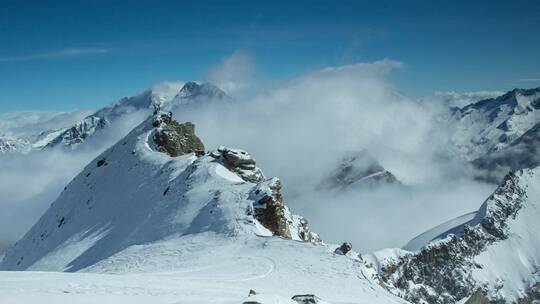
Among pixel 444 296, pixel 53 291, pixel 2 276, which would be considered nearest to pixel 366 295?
pixel 53 291

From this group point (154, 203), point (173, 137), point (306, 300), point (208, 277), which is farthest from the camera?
point (173, 137)

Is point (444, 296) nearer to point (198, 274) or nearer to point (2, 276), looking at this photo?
A: point (198, 274)

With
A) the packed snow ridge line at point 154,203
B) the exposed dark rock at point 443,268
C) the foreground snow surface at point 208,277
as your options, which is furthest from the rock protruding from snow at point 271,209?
the exposed dark rock at point 443,268

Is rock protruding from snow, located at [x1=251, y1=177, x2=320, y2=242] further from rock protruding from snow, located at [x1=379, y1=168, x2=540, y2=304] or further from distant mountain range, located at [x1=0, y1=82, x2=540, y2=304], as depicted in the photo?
rock protruding from snow, located at [x1=379, y1=168, x2=540, y2=304]

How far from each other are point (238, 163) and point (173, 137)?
21888mm

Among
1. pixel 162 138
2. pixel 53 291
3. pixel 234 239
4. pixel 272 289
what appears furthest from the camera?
pixel 162 138

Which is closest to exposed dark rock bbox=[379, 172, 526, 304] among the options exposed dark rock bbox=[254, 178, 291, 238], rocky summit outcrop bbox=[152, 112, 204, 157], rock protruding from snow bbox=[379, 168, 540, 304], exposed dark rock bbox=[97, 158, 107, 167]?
rock protruding from snow bbox=[379, 168, 540, 304]

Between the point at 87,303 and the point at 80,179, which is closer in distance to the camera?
the point at 87,303

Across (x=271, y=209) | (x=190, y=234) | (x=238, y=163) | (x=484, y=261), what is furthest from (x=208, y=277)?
(x=484, y=261)

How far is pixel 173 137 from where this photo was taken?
80812 millimetres

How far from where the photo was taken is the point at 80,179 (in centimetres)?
8412

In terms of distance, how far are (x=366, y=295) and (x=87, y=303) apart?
1701 cm

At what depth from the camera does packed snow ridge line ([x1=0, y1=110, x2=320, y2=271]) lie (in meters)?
47.0

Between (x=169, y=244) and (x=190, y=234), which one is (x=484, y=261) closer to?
(x=190, y=234)
